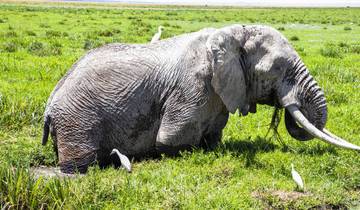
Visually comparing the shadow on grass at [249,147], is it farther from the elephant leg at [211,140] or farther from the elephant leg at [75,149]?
the elephant leg at [75,149]

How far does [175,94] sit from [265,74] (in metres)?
1.12

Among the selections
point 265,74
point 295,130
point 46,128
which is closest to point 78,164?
point 46,128

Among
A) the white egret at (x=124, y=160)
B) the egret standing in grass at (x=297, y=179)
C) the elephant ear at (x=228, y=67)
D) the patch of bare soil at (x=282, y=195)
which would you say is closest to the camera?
the patch of bare soil at (x=282, y=195)

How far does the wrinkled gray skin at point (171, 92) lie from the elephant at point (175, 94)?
1 centimetres

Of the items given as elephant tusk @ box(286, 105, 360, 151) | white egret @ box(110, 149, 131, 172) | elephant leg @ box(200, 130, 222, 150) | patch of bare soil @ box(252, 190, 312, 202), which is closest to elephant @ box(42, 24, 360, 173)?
elephant tusk @ box(286, 105, 360, 151)

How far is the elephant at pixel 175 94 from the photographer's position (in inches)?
231

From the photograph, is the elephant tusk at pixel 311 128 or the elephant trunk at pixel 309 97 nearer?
the elephant tusk at pixel 311 128

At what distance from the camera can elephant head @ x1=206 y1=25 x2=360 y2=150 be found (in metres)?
5.87

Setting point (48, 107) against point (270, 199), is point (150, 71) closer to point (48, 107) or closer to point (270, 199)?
point (48, 107)

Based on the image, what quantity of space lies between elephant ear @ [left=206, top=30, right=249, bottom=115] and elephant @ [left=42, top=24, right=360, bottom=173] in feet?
0.04

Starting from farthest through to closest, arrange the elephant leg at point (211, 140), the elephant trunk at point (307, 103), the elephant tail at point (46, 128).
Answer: the elephant leg at point (211, 140)
the elephant tail at point (46, 128)
the elephant trunk at point (307, 103)

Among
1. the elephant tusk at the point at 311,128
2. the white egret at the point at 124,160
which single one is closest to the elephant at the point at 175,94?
the elephant tusk at the point at 311,128

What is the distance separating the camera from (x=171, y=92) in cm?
610

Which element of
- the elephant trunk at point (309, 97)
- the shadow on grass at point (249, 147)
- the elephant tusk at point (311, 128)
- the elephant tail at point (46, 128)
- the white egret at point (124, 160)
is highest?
the elephant trunk at point (309, 97)
